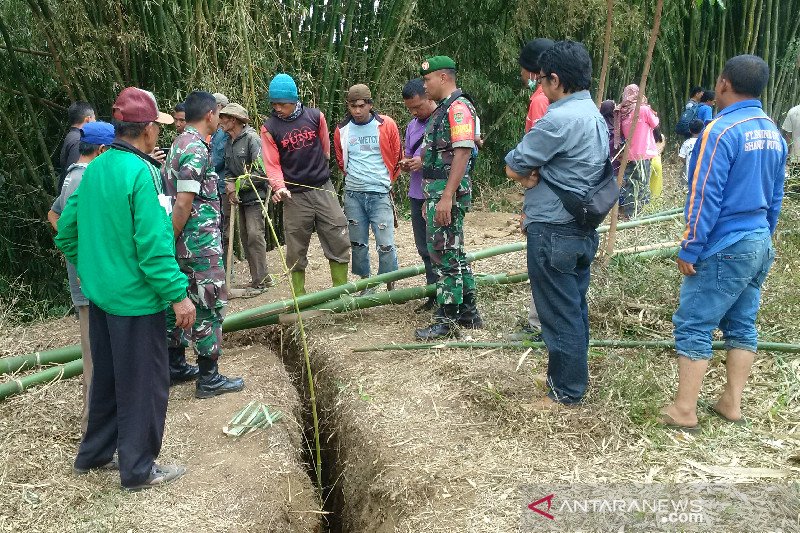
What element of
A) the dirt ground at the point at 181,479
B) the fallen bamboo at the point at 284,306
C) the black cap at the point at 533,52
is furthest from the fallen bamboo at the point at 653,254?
the dirt ground at the point at 181,479

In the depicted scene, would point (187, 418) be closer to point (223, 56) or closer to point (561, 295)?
point (561, 295)

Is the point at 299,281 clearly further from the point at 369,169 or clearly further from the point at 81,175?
the point at 81,175

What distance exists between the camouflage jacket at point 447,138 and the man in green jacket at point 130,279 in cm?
170

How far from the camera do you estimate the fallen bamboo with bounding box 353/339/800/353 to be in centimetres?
359

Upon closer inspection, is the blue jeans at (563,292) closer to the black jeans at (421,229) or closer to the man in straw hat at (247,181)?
the black jeans at (421,229)

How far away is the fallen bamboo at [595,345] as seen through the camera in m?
3.59

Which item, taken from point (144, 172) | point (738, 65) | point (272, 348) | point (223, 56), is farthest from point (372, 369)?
point (223, 56)

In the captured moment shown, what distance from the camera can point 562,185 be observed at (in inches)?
120

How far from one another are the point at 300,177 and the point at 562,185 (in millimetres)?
2318

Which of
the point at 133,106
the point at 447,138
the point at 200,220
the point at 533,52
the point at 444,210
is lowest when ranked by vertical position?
the point at 444,210

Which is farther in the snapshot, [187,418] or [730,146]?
[187,418]

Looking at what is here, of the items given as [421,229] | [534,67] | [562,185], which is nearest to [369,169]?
[421,229]

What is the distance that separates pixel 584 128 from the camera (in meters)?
3.00

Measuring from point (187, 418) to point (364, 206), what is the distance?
2.08 metres
